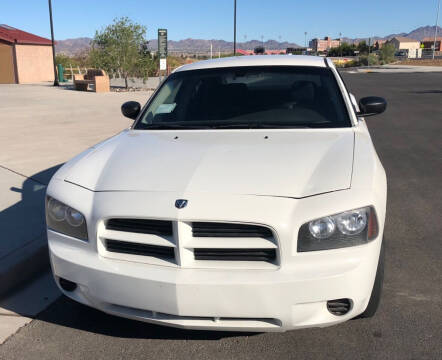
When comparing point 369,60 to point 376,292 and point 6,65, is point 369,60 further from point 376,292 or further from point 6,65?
point 376,292

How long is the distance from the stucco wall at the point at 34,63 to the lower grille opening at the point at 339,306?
29.3 meters

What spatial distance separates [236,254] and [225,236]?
0.11m

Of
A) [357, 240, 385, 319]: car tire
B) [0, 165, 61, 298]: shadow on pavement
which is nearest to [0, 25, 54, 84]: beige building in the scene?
[0, 165, 61, 298]: shadow on pavement

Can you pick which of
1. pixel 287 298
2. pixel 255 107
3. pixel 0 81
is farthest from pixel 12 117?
pixel 0 81

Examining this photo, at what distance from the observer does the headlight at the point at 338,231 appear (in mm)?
2488

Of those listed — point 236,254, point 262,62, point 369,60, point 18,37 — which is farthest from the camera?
point 369,60

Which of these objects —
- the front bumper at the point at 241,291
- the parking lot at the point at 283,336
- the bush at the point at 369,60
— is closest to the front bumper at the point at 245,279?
the front bumper at the point at 241,291

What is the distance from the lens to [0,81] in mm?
28516

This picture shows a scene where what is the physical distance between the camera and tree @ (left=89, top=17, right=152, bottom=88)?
72.2 feet

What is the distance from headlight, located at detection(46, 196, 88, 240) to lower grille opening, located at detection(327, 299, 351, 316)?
1.40 metres

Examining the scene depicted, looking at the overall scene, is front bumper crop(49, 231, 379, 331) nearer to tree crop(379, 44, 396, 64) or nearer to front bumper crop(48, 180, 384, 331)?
front bumper crop(48, 180, 384, 331)

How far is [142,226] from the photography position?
2615 millimetres

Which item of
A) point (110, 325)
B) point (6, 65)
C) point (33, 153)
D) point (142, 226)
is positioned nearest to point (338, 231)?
point (142, 226)

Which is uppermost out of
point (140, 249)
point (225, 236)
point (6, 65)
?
point (6, 65)
